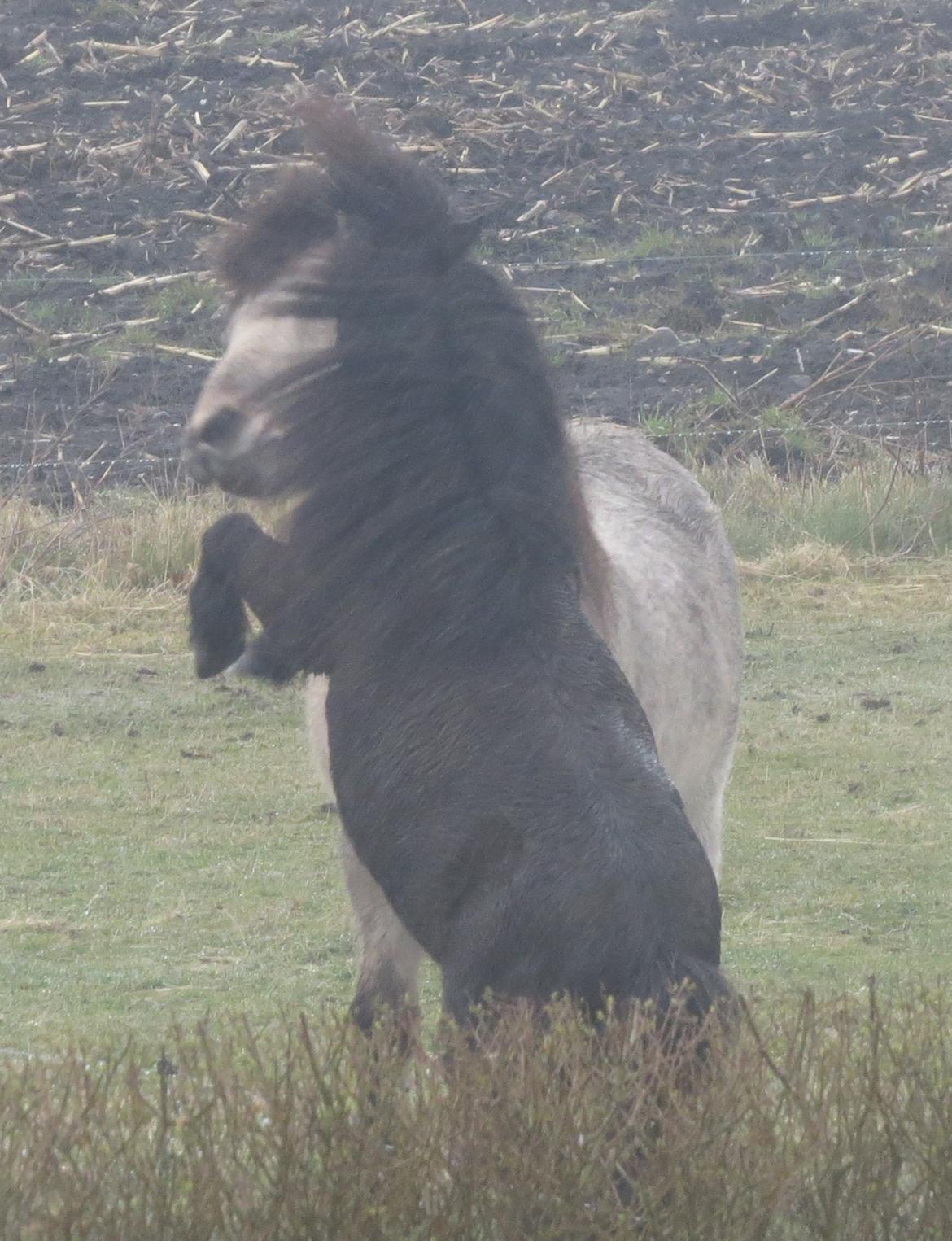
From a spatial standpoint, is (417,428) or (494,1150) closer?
(494,1150)

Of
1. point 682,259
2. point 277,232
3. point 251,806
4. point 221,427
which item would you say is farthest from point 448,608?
point 682,259

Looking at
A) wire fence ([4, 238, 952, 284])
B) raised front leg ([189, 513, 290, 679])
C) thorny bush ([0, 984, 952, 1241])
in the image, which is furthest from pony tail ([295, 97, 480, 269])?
wire fence ([4, 238, 952, 284])

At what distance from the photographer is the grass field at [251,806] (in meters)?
4.90

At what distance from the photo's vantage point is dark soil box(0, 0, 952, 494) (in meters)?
12.5

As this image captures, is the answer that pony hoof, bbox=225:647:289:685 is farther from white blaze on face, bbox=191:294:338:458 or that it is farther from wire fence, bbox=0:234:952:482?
wire fence, bbox=0:234:952:482

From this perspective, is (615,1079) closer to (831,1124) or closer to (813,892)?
(831,1124)

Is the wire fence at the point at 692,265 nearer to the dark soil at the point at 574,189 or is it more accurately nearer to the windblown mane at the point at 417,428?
the dark soil at the point at 574,189

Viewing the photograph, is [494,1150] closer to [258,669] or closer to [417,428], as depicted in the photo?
[258,669]

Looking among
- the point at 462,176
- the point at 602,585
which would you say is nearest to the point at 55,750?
the point at 602,585

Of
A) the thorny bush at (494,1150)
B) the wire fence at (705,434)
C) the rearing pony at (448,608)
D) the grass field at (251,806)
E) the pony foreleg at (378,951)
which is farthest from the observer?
the wire fence at (705,434)

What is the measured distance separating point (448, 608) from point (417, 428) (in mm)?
324

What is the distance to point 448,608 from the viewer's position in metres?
2.80

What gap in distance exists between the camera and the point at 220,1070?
7.77 ft

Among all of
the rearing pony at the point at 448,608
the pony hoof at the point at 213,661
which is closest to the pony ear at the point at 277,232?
the rearing pony at the point at 448,608
